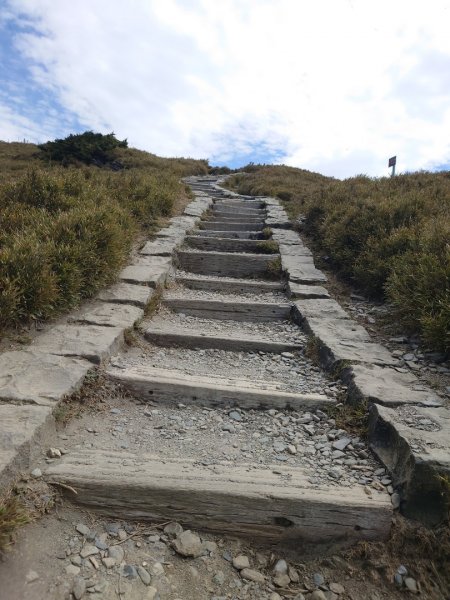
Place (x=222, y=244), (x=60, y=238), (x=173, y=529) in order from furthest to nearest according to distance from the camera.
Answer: (x=222, y=244)
(x=60, y=238)
(x=173, y=529)

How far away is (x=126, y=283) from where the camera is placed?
5602 millimetres

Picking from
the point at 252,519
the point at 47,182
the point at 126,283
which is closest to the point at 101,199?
the point at 47,182

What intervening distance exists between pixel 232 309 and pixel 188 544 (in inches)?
137

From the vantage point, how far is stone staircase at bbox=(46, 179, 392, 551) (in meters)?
2.37

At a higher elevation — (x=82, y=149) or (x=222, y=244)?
(x=82, y=149)

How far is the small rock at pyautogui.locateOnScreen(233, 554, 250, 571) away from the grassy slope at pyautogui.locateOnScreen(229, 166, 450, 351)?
2592mm

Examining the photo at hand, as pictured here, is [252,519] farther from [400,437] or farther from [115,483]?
[400,437]

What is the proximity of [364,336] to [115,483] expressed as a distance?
3.07 meters

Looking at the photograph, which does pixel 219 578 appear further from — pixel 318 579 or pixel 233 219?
pixel 233 219

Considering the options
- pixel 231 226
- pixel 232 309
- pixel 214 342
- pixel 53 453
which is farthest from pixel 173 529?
pixel 231 226

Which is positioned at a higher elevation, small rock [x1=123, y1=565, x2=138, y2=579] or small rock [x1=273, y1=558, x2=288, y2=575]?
small rock [x1=123, y1=565, x2=138, y2=579]

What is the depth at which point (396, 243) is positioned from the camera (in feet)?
19.1

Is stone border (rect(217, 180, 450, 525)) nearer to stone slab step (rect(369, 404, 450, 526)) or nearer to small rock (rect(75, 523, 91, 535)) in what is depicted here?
stone slab step (rect(369, 404, 450, 526))

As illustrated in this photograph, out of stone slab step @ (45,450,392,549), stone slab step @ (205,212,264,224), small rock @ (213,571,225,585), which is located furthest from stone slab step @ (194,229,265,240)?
small rock @ (213,571,225,585)
